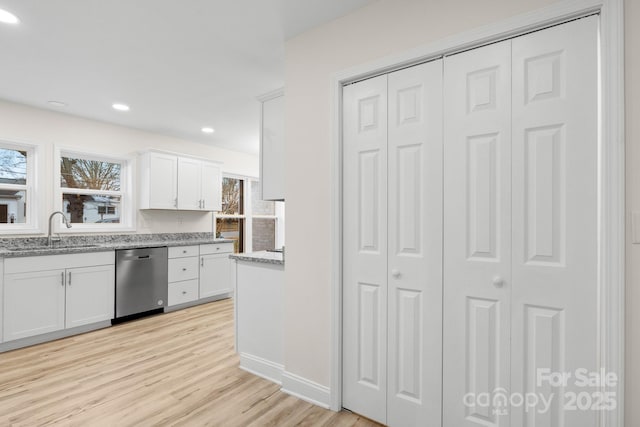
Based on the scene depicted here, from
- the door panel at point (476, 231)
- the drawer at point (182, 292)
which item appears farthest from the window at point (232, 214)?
the door panel at point (476, 231)

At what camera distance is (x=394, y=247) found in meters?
1.90

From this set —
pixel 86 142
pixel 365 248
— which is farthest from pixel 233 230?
pixel 365 248

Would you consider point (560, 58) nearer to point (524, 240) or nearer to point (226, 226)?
point (524, 240)

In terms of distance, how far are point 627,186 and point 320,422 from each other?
1.91 meters

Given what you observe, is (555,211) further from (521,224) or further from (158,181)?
(158,181)

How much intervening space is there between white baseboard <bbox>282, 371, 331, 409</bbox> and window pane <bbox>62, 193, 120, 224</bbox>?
3465 mm

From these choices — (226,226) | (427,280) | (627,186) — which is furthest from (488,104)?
(226,226)

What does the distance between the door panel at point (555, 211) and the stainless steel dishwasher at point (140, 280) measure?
396 centimetres

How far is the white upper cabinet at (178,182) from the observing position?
176 inches

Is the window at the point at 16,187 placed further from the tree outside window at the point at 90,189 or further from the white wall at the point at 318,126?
the white wall at the point at 318,126

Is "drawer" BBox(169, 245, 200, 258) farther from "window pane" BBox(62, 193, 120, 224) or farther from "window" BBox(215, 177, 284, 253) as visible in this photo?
"window" BBox(215, 177, 284, 253)

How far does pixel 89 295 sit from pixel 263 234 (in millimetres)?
3303

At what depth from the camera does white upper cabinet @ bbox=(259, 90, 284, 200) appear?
258cm

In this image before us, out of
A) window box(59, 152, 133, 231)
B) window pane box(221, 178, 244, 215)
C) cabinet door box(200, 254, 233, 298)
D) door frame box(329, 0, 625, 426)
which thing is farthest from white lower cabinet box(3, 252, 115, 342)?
door frame box(329, 0, 625, 426)
